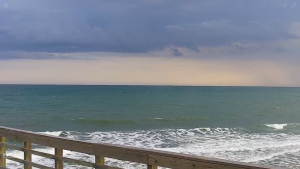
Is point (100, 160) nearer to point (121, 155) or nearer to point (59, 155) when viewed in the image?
point (121, 155)

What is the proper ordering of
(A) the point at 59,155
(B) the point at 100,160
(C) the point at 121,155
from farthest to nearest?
(A) the point at 59,155 < (B) the point at 100,160 < (C) the point at 121,155

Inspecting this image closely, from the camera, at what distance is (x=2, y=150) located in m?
4.56

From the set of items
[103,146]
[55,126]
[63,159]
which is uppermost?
[103,146]

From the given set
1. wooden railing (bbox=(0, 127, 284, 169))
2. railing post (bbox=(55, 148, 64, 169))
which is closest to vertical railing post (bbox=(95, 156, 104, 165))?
wooden railing (bbox=(0, 127, 284, 169))

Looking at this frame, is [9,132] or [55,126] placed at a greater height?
[9,132]

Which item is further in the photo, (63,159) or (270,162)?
(270,162)

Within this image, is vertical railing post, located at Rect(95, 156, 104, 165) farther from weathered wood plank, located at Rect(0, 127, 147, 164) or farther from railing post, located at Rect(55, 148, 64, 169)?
railing post, located at Rect(55, 148, 64, 169)

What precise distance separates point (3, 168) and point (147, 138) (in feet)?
39.3

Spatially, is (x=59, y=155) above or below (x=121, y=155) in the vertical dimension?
below

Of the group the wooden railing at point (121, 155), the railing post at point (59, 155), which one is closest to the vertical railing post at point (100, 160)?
the wooden railing at point (121, 155)

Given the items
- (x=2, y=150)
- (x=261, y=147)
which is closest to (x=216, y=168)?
(x=2, y=150)

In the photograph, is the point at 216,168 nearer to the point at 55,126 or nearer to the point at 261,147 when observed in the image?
the point at 261,147

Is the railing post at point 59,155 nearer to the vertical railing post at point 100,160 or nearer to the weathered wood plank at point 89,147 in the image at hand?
the weathered wood plank at point 89,147

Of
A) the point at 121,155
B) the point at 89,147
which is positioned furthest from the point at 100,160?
the point at 121,155
